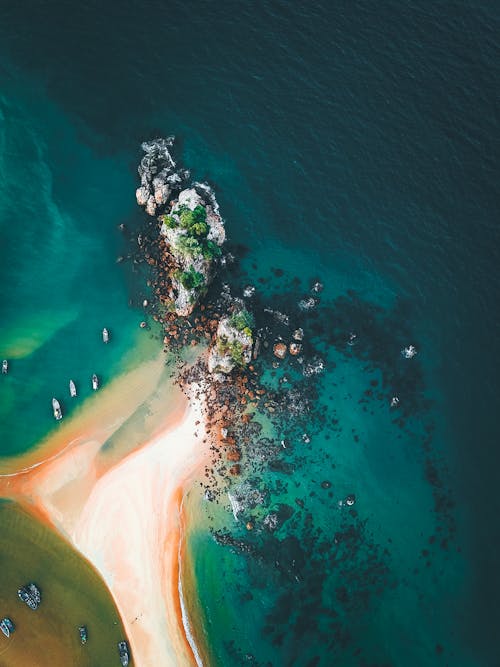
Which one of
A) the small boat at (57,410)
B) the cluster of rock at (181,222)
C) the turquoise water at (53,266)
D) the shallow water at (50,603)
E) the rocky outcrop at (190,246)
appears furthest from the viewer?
the cluster of rock at (181,222)

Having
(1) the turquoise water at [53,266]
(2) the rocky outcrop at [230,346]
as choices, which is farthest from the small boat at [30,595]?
(2) the rocky outcrop at [230,346]

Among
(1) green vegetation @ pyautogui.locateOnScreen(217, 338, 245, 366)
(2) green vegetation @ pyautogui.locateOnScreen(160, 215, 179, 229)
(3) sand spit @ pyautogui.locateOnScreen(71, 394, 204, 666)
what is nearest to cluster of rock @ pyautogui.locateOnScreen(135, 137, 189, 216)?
(2) green vegetation @ pyautogui.locateOnScreen(160, 215, 179, 229)

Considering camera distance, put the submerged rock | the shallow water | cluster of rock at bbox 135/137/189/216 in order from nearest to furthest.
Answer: the shallow water < the submerged rock < cluster of rock at bbox 135/137/189/216

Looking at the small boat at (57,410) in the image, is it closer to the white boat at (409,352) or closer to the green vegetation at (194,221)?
the green vegetation at (194,221)

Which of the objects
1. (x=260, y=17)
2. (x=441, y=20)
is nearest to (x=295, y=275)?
(x=260, y=17)

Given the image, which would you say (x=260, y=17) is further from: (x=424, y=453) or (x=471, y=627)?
(x=471, y=627)

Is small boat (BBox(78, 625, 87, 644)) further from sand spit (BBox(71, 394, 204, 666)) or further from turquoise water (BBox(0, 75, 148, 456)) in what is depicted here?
turquoise water (BBox(0, 75, 148, 456))

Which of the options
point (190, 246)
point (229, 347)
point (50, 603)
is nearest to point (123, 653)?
point (50, 603)
